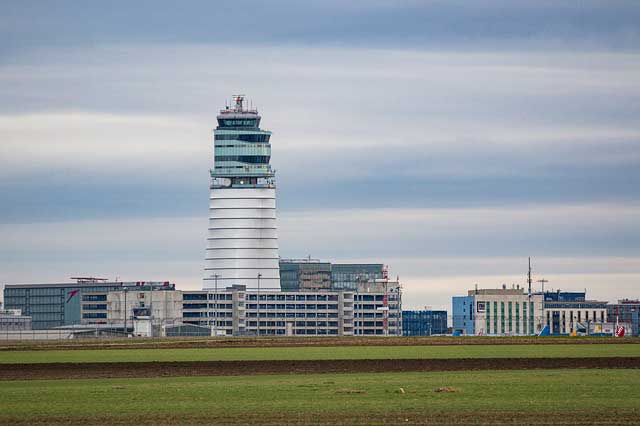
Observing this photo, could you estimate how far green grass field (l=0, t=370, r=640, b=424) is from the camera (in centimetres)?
5169

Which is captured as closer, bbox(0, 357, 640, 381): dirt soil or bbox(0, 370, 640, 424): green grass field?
bbox(0, 370, 640, 424): green grass field

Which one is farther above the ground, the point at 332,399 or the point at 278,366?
the point at 332,399

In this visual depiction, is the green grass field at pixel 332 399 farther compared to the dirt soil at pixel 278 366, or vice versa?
the dirt soil at pixel 278 366

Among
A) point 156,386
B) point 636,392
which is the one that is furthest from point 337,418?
point 156,386

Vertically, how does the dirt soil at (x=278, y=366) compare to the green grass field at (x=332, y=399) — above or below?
below

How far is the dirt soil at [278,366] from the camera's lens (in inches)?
3314

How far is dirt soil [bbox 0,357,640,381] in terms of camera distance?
84188mm

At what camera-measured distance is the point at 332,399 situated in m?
59.0

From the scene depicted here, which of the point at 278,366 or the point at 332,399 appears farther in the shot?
the point at 278,366

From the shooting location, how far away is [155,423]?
1994 inches

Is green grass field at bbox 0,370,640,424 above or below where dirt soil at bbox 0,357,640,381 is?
above

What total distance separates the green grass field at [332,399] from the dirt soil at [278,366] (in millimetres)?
7204

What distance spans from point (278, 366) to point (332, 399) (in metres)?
33.1

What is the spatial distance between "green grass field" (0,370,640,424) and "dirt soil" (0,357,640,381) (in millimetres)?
7204
